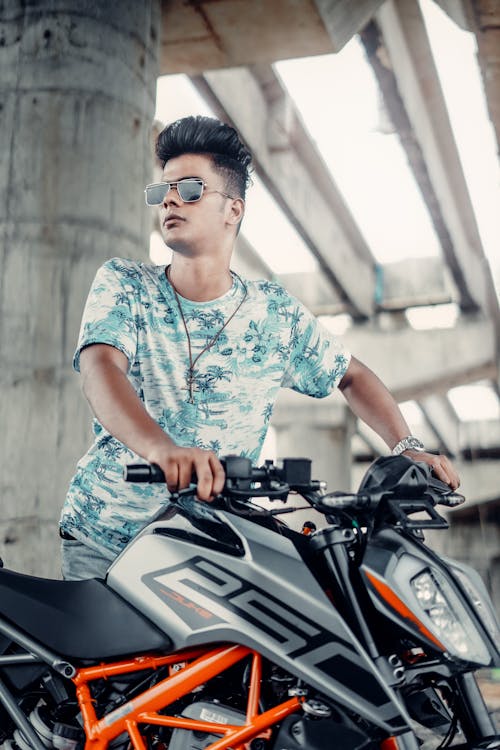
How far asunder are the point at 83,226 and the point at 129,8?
59.1 inches

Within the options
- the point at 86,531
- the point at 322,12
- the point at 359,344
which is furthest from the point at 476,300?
the point at 86,531

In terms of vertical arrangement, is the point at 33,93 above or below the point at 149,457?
above

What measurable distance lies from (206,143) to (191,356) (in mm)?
801

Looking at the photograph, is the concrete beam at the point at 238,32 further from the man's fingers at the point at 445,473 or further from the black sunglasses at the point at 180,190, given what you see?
the man's fingers at the point at 445,473

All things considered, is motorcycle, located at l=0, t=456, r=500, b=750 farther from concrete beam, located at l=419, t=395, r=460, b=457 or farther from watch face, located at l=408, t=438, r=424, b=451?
concrete beam, located at l=419, t=395, r=460, b=457

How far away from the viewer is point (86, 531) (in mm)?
2934

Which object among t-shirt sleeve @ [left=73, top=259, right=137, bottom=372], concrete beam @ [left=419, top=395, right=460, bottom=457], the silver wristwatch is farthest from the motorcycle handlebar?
concrete beam @ [left=419, top=395, right=460, bottom=457]

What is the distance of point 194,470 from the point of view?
2262 millimetres

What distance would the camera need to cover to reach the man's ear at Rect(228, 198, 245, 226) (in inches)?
134

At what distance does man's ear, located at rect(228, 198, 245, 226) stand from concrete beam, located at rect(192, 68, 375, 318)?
562cm

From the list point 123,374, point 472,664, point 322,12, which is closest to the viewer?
point 472,664

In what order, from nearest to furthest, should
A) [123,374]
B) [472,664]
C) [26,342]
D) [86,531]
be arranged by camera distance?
[472,664]
[123,374]
[86,531]
[26,342]

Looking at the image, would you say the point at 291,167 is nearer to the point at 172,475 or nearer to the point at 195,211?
the point at 195,211

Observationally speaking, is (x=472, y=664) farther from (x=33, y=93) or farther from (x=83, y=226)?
(x=33, y=93)
